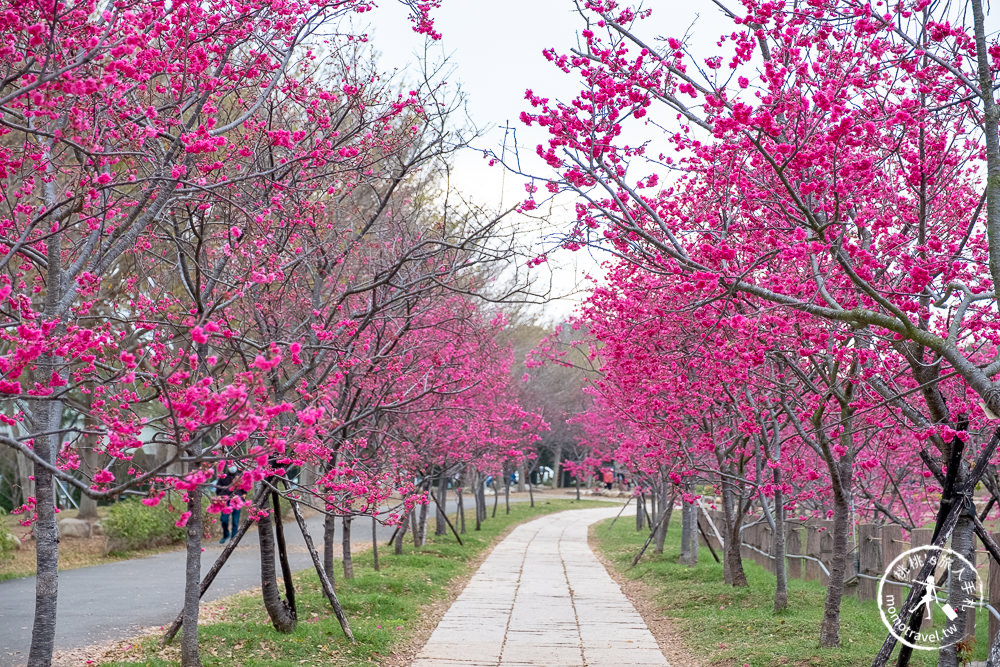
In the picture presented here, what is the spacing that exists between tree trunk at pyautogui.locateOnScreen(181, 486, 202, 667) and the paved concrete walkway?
2078mm

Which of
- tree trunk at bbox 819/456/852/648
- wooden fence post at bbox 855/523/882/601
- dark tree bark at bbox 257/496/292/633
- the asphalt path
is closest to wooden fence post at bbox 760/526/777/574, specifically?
wooden fence post at bbox 855/523/882/601

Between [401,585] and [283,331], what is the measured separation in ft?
16.1

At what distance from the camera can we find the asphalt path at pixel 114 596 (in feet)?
30.3

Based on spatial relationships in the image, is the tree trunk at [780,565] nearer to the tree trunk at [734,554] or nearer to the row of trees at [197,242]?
the tree trunk at [734,554]

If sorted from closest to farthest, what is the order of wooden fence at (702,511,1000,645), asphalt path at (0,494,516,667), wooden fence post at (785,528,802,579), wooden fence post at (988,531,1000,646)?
wooden fence post at (988,531,1000,646) < asphalt path at (0,494,516,667) < wooden fence at (702,511,1000,645) < wooden fence post at (785,528,802,579)

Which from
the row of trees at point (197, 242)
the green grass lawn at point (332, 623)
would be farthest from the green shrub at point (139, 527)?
the row of trees at point (197, 242)

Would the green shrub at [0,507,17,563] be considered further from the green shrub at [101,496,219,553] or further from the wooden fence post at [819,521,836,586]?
the wooden fence post at [819,521,836,586]

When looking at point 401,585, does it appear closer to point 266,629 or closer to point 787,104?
point 266,629

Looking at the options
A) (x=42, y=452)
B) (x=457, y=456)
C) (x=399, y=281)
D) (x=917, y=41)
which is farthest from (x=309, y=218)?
(x=457, y=456)

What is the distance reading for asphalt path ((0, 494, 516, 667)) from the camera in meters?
9.23

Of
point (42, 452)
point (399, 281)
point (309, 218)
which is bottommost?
point (42, 452)

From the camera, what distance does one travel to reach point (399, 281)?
902 cm

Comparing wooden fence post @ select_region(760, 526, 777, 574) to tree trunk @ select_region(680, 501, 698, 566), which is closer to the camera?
wooden fence post @ select_region(760, 526, 777, 574)

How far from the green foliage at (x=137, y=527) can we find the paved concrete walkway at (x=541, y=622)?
6653mm
